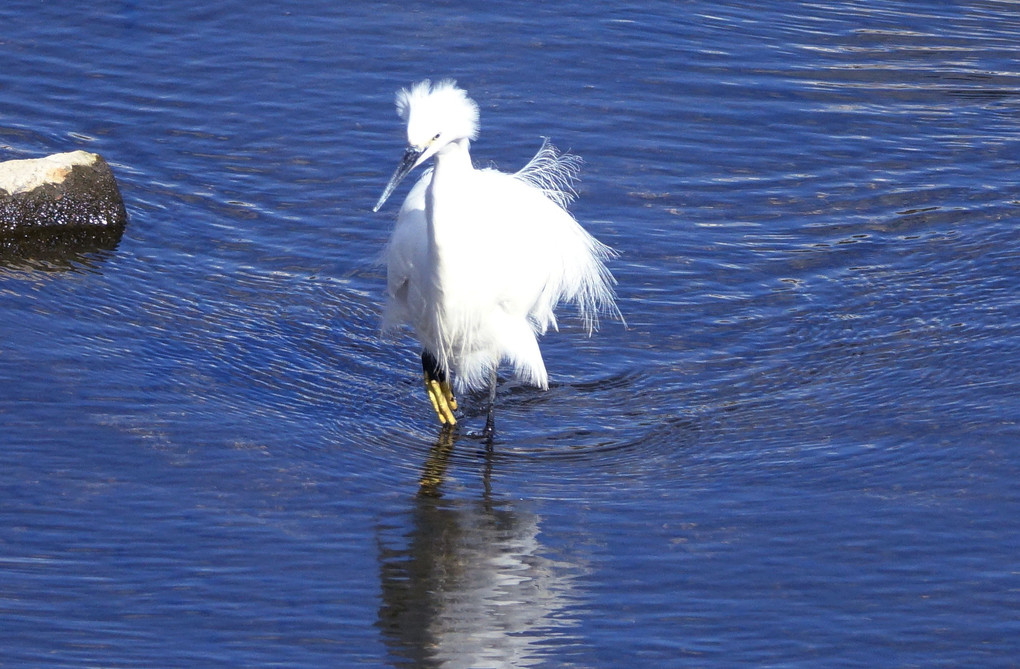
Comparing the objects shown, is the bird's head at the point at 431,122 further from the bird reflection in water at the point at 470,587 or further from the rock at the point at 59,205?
the rock at the point at 59,205

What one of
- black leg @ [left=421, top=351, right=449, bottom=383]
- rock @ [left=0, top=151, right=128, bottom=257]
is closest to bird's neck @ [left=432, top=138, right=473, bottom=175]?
black leg @ [left=421, top=351, right=449, bottom=383]

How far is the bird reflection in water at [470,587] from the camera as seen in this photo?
15.5 ft

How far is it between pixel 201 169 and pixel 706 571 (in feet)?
15.9

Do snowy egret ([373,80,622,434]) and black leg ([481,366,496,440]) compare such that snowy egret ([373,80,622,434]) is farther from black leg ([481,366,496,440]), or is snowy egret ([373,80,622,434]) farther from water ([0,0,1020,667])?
water ([0,0,1020,667])

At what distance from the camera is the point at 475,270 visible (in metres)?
6.07

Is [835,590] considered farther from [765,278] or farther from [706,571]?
[765,278]

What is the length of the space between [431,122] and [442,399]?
5.18 ft

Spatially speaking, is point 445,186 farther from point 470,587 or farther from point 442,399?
point 470,587

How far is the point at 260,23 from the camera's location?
10789 millimetres

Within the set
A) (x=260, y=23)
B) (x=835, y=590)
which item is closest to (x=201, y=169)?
(x=260, y=23)

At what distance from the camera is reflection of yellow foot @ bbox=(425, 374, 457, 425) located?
639cm

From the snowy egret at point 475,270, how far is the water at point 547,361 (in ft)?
0.88

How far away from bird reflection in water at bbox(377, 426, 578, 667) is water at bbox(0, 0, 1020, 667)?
0.7 inches

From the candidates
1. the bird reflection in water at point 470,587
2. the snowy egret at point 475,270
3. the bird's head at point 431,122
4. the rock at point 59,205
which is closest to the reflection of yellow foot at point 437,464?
the bird reflection in water at point 470,587
